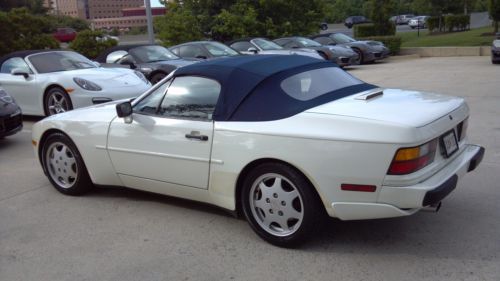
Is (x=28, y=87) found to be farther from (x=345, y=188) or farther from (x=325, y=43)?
(x=325, y=43)

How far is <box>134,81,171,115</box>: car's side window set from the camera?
4.76 metres

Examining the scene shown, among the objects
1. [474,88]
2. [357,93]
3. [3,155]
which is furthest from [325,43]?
[357,93]

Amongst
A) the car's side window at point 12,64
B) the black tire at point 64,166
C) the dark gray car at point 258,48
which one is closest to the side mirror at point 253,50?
the dark gray car at point 258,48

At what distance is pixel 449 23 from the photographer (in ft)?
113

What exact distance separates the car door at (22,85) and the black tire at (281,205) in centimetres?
700

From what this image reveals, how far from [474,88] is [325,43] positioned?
962 cm

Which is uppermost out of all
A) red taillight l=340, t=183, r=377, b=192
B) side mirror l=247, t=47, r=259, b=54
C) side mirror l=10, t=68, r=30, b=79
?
side mirror l=10, t=68, r=30, b=79

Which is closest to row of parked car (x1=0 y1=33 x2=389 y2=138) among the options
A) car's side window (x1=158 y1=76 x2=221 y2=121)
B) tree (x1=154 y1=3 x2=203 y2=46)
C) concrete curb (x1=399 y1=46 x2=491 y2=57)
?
car's side window (x1=158 y1=76 x2=221 y2=121)

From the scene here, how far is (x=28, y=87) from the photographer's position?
996 cm

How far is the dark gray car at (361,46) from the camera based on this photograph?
20.9 metres

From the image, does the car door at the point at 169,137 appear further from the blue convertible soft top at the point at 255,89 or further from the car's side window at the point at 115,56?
the car's side window at the point at 115,56

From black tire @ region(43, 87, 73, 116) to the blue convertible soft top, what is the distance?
550 cm

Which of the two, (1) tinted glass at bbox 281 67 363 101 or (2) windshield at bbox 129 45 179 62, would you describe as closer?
(1) tinted glass at bbox 281 67 363 101

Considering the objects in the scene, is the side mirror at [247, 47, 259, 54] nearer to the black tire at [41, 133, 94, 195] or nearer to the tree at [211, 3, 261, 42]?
the tree at [211, 3, 261, 42]
